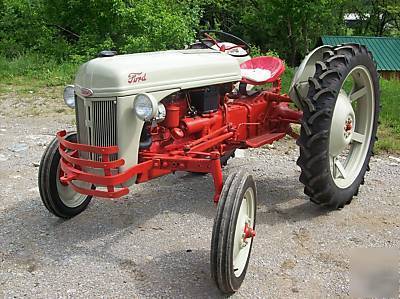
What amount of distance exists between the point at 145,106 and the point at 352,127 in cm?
222

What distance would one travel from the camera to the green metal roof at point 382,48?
20.2 meters

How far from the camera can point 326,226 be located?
4.58 meters

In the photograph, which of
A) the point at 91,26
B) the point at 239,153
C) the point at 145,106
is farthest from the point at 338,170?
the point at 91,26

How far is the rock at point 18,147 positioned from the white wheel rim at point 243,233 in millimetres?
3692

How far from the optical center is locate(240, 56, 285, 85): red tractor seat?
4.97m

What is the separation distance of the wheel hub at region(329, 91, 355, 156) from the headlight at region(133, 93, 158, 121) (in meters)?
1.78

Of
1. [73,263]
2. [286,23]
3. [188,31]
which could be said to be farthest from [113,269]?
[286,23]

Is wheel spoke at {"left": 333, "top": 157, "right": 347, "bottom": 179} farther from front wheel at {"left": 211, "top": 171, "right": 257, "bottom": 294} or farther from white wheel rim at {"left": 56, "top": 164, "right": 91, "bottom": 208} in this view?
white wheel rim at {"left": 56, "top": 164, "right": 91, "bottom": 208}

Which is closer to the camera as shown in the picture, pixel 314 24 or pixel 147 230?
pixel 147 230

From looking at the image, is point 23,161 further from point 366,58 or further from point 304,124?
point 366,58

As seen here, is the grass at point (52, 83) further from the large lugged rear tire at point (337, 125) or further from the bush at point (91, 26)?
the large lugged rear tire at point (337, 125)

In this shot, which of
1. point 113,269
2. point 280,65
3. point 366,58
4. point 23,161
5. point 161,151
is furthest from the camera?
point 23,161

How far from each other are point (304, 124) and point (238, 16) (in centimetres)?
2088

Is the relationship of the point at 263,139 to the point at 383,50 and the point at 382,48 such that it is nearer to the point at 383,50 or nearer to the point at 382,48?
the point at 383,50
